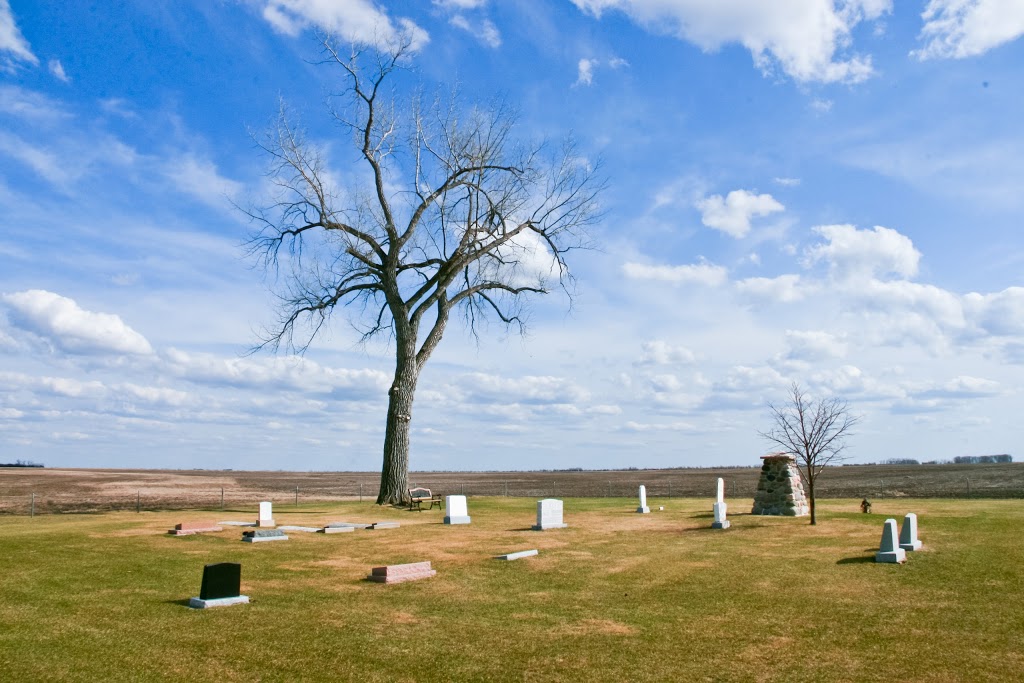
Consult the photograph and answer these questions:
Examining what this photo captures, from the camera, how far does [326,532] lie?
73.0ft

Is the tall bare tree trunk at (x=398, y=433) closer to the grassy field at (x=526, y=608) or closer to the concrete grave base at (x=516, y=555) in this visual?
the grassy field at (x=526, y=608)

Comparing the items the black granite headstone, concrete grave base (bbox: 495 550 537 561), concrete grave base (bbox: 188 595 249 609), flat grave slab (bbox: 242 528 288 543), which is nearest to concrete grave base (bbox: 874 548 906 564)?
concrete grave base (bbox: 495 550 537 561)

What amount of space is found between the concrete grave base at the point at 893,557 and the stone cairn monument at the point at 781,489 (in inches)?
376

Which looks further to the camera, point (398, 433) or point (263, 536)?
point (398, 433)

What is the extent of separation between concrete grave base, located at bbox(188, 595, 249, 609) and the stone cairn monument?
1886 centimetres

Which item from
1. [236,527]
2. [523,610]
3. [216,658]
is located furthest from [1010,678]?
[236,527]

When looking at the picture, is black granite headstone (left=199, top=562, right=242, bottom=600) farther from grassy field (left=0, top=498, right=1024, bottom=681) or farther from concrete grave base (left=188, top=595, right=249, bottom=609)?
grassy field (left=0, top=498, right=1024, bottom=681)

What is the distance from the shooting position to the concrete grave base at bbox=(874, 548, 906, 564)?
16.6 m

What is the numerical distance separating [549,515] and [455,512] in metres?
3.33

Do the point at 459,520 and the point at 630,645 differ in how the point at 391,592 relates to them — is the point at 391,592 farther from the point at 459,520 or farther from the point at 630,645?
the point at 459,520

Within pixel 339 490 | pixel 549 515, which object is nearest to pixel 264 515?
pixel 549 515

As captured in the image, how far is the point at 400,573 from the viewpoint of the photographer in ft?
51.7

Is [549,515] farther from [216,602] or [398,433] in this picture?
[216,602]

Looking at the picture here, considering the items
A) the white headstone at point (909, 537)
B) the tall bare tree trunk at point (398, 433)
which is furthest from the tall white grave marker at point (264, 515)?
the white headstone at point (909, 537)
